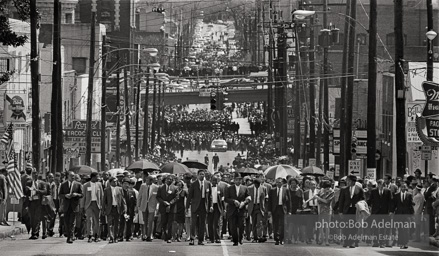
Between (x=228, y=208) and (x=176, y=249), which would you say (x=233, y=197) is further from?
(x=176, y=249)

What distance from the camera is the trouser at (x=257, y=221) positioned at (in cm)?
3412

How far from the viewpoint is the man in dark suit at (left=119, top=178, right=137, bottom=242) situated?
3378 centimetres

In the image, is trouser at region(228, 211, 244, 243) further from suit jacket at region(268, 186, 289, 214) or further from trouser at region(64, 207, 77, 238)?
trouser at region(64, 207, 77, 238)

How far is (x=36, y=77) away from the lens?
47312 mm

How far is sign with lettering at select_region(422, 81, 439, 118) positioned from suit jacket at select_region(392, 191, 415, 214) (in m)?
2.09

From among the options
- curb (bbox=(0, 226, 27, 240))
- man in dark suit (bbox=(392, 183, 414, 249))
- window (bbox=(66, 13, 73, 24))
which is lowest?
curb (bbox=(0, 226, 27, 240))

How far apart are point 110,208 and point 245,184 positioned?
4.26 m

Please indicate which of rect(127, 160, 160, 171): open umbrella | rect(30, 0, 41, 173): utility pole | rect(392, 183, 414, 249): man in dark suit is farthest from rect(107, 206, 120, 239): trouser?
rect(30, 0, 41, 173): utility pole

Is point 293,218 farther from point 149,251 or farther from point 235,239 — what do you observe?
point 149,251

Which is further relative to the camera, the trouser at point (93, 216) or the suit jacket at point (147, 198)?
the suit jacket at point (147, 198)

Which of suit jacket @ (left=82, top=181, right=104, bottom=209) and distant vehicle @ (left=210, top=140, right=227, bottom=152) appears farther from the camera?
distant vehicle @ (left=210, top=140, right=227, bottom=152)

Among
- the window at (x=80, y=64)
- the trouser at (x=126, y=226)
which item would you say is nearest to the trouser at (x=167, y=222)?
the trouser at (x=126, y=226)

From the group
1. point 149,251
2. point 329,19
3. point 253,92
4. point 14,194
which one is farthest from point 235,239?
point 253,92

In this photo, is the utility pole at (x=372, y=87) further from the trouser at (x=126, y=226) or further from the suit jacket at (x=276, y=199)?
the trouser at (x=126, y=226)
